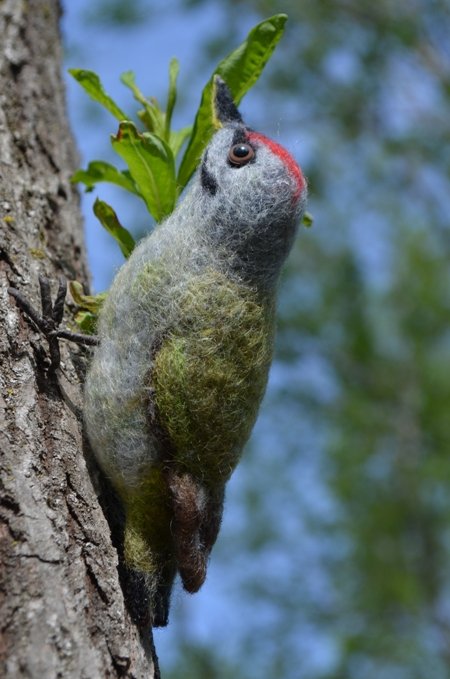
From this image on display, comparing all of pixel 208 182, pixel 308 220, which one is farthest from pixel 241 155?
pixel 308 220

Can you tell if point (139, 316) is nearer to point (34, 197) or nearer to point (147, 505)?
point (147, 505)

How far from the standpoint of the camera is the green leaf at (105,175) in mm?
1980

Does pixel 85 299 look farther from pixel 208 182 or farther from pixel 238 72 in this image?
pixel 238 72

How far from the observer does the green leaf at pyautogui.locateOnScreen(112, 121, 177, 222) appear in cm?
173

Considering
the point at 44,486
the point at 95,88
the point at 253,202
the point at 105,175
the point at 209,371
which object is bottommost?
the point at 44,486

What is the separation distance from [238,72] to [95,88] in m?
0.38

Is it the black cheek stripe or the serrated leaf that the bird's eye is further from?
the serrated leaf

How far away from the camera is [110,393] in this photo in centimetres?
154

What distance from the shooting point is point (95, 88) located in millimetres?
1950

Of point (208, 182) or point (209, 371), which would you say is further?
point (208, 182)

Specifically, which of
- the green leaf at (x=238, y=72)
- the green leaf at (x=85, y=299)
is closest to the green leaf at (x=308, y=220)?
the green leaf at (x=238, y=72)

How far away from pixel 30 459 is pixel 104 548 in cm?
23

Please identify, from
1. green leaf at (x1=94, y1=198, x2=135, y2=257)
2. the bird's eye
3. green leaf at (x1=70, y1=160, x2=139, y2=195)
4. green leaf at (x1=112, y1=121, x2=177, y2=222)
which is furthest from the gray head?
green leaf at (x1=70, y1=160, x2=139, y2=195)

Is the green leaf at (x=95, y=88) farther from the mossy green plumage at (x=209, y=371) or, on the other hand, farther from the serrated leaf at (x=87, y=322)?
the mossy green plumage at (x=209, y=371)
